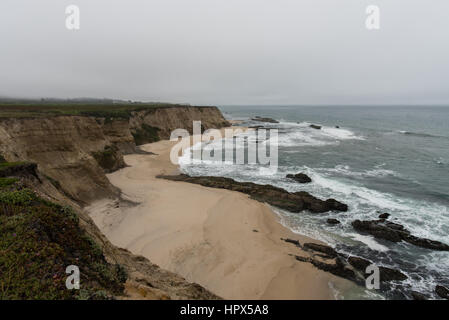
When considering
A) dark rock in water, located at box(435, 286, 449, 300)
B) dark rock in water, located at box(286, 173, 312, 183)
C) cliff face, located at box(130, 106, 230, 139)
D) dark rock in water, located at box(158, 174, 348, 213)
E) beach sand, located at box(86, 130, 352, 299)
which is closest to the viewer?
dark rock in water, located at box(435, 286, 449, 300)

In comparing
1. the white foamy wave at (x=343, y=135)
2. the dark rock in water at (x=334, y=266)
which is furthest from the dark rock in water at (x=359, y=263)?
the white foamy wave at (x=343, y=135)

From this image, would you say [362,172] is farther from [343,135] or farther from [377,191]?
[343,135]

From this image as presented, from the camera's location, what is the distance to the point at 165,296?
5727 millimetres

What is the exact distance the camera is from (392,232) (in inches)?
569

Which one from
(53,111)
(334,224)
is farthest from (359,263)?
(53,111)

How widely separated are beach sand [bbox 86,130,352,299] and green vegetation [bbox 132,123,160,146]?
79.2 feet

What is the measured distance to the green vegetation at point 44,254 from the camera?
14.7ft

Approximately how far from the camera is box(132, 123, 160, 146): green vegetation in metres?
44.3

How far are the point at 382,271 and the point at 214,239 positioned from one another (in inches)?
357

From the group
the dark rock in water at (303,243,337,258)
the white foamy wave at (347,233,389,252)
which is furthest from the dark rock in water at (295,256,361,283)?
the white foamy wave at (347,233,389,252)

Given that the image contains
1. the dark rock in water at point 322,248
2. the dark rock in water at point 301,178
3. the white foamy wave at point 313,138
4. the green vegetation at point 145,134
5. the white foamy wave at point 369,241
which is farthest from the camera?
the white foamy wave at point 313,138

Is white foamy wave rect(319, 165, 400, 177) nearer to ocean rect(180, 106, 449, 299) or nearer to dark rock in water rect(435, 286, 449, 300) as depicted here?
ocean rect(180, 106, 449, 299)

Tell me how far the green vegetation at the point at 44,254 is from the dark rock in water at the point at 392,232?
15.4 m

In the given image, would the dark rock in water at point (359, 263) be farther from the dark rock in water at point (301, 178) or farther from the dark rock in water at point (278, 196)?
the dark rock in water at point (301, 178)
